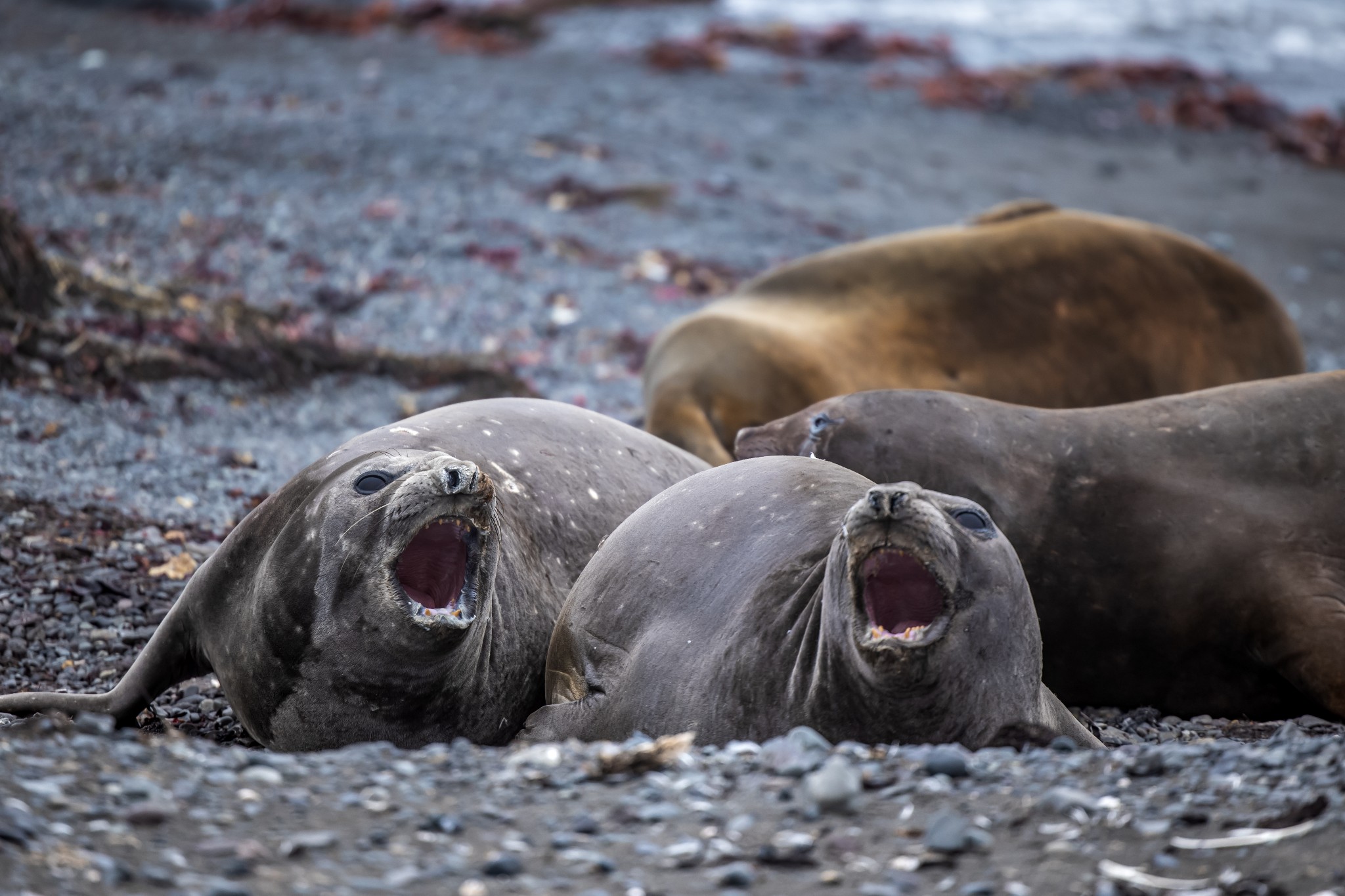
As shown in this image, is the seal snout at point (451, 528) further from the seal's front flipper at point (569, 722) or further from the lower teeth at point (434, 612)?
the seal's front flipper at point (569, 722)

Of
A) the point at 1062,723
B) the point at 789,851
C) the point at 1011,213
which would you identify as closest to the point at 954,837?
the point at 789,851

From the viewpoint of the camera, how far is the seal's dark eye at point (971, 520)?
3281 mm

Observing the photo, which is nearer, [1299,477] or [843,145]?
[1299,477]

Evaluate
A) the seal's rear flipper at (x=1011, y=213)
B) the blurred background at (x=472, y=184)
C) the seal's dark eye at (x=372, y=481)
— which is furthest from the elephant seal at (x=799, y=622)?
the seal's rear flipper at (x=1011, y=213)

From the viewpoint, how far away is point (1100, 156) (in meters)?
13.9

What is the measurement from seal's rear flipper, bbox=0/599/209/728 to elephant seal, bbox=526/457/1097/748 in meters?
1.01

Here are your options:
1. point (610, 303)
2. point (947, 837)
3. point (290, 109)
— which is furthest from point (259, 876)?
point (290, 109)

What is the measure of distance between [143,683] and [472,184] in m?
7.23

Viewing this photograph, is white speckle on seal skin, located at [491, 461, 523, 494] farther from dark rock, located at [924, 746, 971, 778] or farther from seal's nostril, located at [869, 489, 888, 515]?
dark rock, located at [924, 746, 971, 778]

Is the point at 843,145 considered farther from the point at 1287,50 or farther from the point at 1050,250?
the point at 1287,50

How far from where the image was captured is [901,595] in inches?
129

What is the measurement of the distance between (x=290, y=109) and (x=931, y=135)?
6167mm

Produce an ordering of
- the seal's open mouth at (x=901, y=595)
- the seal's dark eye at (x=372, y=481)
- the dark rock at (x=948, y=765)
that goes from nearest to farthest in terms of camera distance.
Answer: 1. the dark rock at (x=948, y=765)
2. the seal's open mouth at (x=901, y=595)
3. the seal's dark eye at (x=372, y=481)

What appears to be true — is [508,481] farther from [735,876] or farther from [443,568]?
[735,876]
